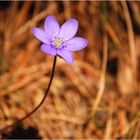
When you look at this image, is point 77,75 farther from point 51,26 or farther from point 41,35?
point 41,35

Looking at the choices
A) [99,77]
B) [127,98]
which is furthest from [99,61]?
[127,98]

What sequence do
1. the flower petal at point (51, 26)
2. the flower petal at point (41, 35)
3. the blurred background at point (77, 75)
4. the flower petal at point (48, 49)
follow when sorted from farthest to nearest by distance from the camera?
1. the blurred background at point (77, 75)
2. the flower petal at point (51, 26)
3. the flower petal at point (41, 35)
4. the flower petal at point (48, 49)

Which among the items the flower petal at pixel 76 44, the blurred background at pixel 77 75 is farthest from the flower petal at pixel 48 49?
the blurred background at pixel 77 75

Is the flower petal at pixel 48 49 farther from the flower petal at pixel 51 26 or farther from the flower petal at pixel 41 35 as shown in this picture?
the flower petal at pixel 51 26

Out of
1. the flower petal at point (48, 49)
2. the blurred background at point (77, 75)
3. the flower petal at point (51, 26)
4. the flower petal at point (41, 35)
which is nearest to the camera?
the flower petal at point (48, 49)

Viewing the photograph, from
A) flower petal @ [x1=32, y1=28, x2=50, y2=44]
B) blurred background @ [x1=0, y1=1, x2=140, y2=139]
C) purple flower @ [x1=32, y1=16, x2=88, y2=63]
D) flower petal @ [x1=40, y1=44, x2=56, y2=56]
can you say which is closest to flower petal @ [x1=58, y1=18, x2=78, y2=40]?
purple flower @ [x1=32, y1=16, x2=88, y2=63]

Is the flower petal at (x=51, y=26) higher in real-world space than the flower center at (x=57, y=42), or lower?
higher

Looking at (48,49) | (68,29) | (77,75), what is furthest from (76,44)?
(77,75)
